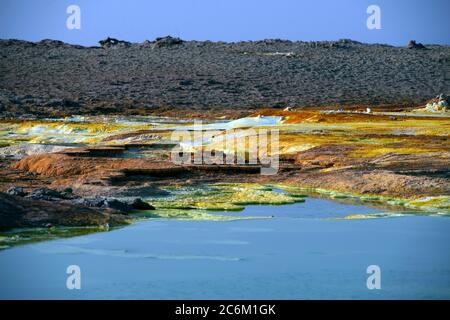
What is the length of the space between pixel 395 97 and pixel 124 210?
66.0 meters

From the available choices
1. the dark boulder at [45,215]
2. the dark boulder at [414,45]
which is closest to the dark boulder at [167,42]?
→ the dark boulder at [414,45]

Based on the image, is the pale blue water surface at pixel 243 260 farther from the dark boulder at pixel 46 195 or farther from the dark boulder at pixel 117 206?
the dark boulder at pixel 46 195

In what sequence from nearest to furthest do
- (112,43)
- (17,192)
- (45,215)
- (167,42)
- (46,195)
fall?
(45,215) < (46,195) < (17,192) < (167,42) < (112,43)

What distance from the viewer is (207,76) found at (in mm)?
91875

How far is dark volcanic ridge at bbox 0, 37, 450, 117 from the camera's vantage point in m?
80.9

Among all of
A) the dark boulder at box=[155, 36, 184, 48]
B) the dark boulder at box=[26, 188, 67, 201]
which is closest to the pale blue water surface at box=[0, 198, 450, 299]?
the dark boulder at box=[26, 188, 67, 201]

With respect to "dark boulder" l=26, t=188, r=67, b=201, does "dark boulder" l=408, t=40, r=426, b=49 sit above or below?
above

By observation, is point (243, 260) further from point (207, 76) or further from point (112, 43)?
point (112, 43)

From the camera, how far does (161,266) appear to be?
15.0m

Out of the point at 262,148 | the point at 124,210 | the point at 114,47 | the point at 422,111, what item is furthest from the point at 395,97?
the point at 124,210

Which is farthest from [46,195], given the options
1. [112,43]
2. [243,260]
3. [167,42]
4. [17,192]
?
[112,43]

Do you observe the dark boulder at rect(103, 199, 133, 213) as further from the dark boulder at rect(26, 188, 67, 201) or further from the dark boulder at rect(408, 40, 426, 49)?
the dark boulder at rect(408, 40, 426, 49)

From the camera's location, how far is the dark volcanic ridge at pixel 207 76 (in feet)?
266
